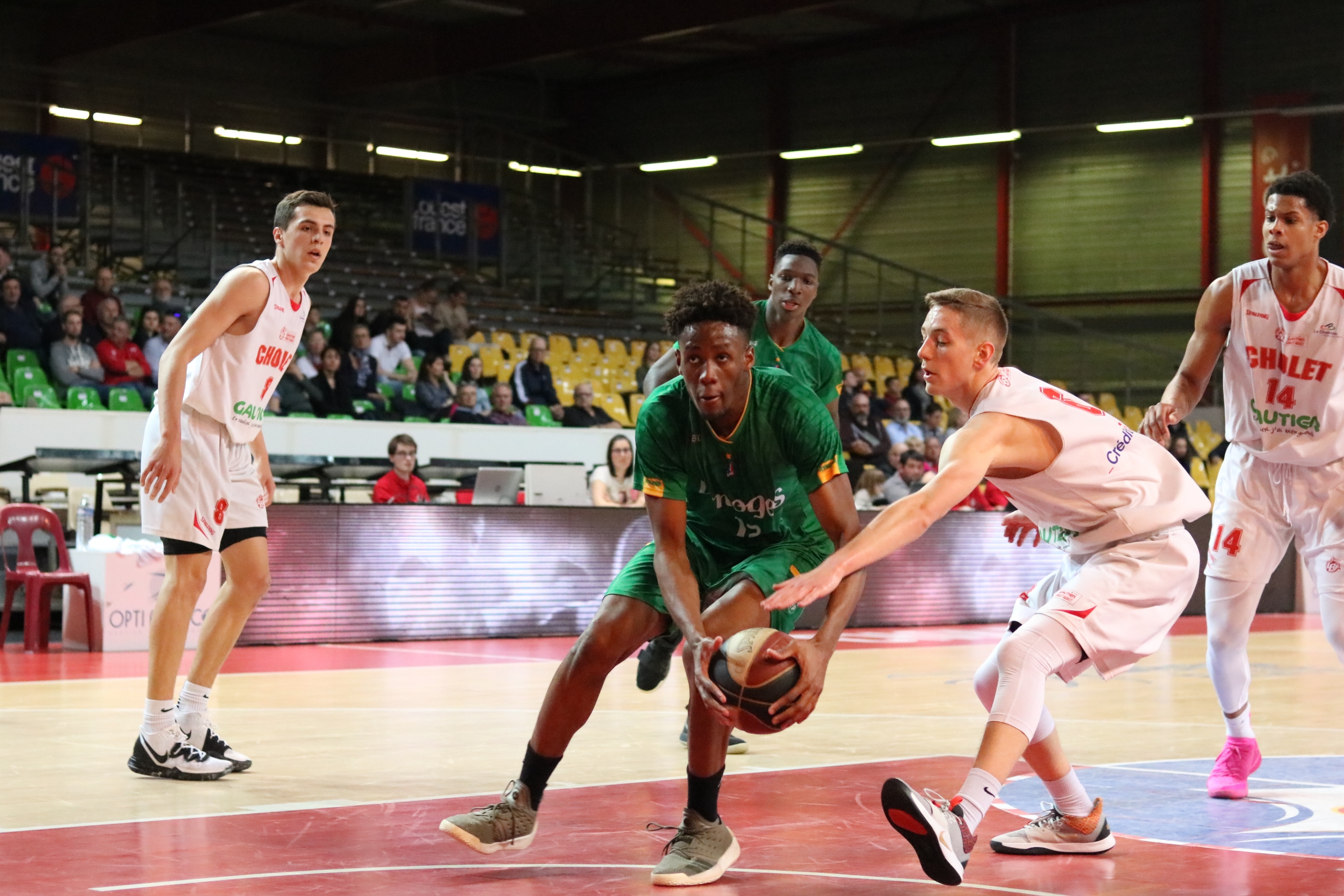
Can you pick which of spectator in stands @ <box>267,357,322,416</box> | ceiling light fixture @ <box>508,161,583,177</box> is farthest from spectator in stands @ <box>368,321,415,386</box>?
ceiling light fixture @ <box>508,161,583,177</box>

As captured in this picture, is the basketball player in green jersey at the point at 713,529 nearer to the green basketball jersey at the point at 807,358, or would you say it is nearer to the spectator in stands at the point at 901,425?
the green basketball jersey at the point at 807,358

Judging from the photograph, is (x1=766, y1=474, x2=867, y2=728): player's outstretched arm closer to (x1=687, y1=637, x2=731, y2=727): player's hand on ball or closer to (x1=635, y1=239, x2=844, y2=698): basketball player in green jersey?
(x1=687, y1=637, x2=731, y2=727): player's hand on ball

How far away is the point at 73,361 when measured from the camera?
14.3 meters

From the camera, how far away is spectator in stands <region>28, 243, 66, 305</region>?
15.8m

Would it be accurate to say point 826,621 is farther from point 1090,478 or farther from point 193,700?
point 193,700

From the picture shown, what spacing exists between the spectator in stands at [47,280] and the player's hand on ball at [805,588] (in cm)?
1349

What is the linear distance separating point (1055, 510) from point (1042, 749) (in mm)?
657

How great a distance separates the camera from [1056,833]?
14.7 feet

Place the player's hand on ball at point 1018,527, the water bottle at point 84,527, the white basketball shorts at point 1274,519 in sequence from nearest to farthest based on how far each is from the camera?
1. the player's hand on ball at point 1018,527
2. the white basketball shorts at point 1274,519
3. the water bottle at point 84,527

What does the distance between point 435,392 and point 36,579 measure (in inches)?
222

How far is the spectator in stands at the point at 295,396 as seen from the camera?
14.6 metres

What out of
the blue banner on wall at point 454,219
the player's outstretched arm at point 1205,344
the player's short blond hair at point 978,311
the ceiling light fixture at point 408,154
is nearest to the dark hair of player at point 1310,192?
the player's outstretched arm at point 1205,344

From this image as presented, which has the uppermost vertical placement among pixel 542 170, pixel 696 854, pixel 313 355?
pixel 542 170

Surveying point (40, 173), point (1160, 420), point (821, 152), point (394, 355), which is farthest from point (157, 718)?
point (821, 152)
